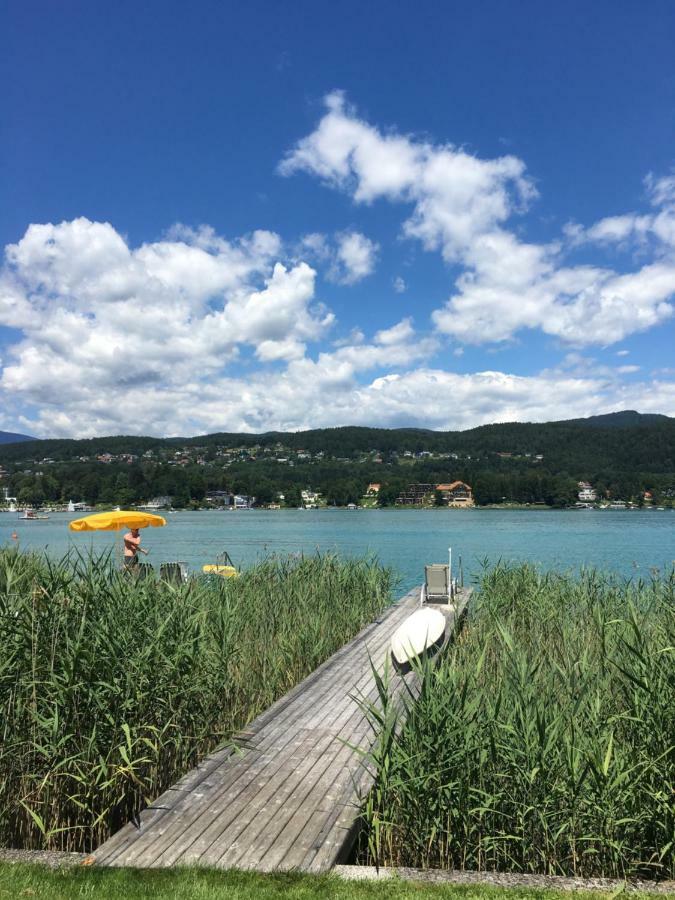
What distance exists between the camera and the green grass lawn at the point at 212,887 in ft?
8.22

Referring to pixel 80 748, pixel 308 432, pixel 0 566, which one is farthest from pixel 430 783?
pixel 308 432

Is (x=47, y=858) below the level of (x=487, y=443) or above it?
below

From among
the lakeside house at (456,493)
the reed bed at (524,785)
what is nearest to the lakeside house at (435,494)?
the lakeside house at (456,493)

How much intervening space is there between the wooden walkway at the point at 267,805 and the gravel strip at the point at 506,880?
0.51 ft

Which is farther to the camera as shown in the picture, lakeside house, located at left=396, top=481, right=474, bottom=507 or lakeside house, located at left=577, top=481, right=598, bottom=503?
lakeside house, located at left=396, top=481, right=474, bottom=507

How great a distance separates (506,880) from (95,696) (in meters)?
2.19

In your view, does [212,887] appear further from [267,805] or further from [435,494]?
[435,494]

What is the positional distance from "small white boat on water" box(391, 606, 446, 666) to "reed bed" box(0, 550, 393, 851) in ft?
5.71

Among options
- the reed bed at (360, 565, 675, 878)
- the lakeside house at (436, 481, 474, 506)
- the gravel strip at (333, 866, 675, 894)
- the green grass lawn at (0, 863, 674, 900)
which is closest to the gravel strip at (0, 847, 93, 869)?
the green grass lawn at (0, 863, 674, 900)

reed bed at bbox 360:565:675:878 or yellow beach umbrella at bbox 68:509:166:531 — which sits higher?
yellow beach umbrella at bbox 68:509:166:531

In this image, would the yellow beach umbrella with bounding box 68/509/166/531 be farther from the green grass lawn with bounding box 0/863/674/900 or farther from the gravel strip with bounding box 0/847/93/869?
the green grass lawn with bounding box 0/863/674/900

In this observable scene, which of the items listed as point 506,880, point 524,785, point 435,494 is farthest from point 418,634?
point 435,494

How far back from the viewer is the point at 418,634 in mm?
5914

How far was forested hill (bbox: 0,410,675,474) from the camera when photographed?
81.6 metres
